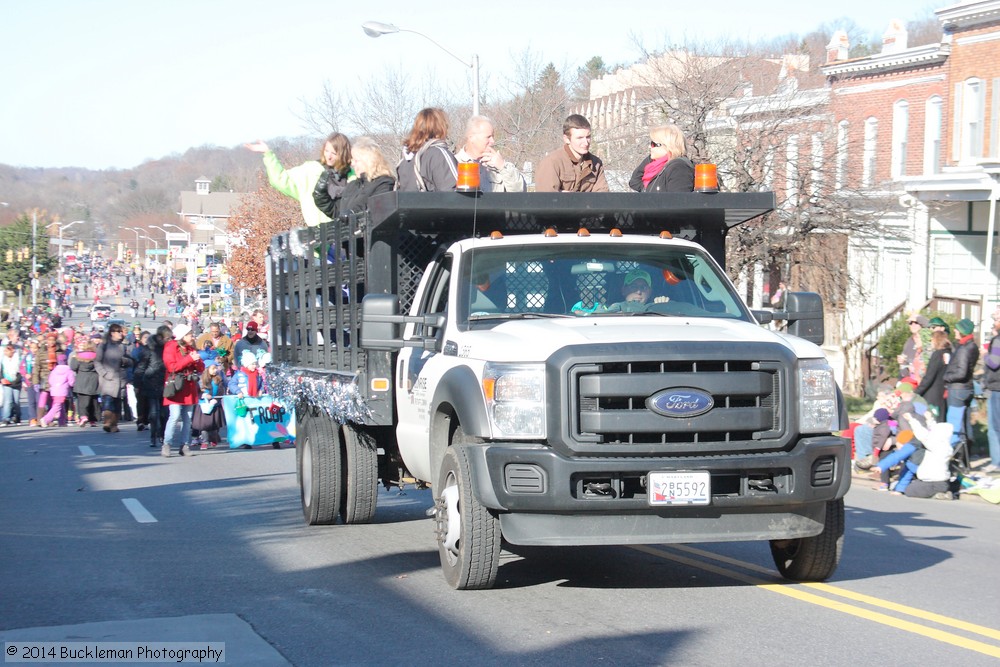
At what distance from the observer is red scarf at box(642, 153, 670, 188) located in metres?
9.73

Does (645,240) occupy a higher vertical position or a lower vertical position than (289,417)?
higher

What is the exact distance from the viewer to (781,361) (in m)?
6.98

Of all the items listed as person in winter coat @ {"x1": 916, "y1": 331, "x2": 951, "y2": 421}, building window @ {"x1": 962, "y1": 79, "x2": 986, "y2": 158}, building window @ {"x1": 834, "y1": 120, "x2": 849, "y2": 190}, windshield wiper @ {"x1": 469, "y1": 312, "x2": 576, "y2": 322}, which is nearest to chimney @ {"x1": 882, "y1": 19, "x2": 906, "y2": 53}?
building window @ {"x1": 962, "y1": 79, "x2": 986, "y2": 158}

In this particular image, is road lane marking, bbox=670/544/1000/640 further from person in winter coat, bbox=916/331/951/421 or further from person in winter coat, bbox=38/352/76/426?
person in winter coat, bbox=38/352/76/426

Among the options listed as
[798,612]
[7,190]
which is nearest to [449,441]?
[798,612]

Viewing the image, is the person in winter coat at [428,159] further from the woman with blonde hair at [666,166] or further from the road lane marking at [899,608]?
the road lane marking at [899,608]

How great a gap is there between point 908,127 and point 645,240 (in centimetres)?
2585

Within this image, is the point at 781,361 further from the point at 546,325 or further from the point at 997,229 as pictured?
the point at 997,229

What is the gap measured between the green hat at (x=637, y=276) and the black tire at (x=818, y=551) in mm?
1805

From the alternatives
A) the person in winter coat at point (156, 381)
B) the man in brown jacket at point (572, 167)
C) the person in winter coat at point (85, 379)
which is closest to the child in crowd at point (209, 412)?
the person in winter coat at point (156, 381)

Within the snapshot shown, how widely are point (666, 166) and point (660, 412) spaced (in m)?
3.22

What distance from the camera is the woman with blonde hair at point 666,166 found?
31.0ft

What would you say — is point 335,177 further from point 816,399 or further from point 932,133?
point 932,133

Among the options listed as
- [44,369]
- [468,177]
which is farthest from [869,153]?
[468,177]
